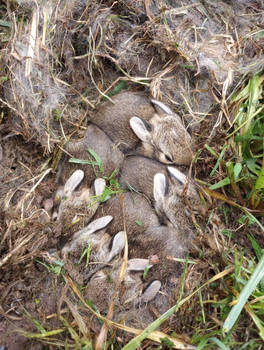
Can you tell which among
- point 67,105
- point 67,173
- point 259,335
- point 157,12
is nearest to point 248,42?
point 157,12

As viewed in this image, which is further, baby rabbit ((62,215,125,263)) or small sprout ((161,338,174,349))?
baby rabbit ((62,215,125,263))

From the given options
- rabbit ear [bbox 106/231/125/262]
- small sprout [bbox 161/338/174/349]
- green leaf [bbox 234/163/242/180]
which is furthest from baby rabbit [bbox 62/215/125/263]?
green leaf [bbox 234/163/242/180]

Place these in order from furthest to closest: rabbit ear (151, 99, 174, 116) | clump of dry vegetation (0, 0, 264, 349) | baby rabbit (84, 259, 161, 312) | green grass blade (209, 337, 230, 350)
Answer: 1. rabbit ear (151, 99, 174, 116)
2. baby rabbit (84, 259, 161, 312)
3. clump of dry vegetation (0, 0, 264, 349)
4. green grass blade (209, 337, 230, 350)

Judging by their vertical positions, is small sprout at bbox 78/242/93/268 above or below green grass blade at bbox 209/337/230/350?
above

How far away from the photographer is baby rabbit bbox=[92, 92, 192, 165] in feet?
10.9

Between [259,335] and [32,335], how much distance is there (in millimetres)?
1658


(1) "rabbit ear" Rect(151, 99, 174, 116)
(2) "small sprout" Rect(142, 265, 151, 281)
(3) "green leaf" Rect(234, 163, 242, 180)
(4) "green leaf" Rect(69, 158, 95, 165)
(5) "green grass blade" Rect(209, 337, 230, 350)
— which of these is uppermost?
(1) "rabbit ear" Rect(151, 99, 174, 116)

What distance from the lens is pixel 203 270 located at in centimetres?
321

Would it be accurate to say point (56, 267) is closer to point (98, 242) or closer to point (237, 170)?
point (98, 242)

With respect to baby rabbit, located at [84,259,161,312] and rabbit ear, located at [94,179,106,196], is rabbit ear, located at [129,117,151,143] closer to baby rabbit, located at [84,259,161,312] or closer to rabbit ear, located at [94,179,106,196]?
rabbit ear, located at [94,179,106,196]

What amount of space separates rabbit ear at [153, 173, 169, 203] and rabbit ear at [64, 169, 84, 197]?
0.60 m

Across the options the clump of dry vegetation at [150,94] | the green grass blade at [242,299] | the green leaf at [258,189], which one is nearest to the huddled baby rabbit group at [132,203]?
the clump of dry vegetation at [150,94]

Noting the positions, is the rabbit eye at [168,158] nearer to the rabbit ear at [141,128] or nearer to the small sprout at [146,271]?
the rabbit ear at [141,128]

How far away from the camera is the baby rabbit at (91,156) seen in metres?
3.29
